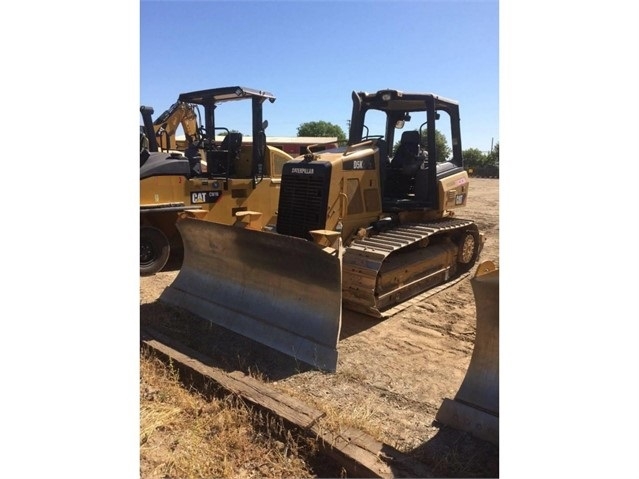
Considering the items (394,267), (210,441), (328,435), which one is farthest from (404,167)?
(210,441)

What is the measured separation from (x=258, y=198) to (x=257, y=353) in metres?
4.62

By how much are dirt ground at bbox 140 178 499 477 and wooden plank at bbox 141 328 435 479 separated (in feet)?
0.65

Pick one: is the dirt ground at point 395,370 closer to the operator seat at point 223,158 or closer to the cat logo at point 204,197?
the cat logo at point 204,197

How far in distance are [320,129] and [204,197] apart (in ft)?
147

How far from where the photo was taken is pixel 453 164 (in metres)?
7.00

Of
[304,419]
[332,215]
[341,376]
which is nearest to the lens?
[304,419]

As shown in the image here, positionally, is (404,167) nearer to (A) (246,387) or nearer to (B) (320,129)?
(A) (246,387)

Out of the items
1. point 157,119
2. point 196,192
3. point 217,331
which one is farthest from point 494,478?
point 157,119

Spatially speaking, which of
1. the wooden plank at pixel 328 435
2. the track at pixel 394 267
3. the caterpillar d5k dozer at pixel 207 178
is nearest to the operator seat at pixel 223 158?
the caterpillar d5k dozer at pixel 207 178

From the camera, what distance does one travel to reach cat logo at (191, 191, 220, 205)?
25.8 feet

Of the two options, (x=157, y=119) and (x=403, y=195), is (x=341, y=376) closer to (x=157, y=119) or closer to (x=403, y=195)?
(x=403, y=195)

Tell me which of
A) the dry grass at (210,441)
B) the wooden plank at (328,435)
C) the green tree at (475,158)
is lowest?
the dry grass at (210,441)

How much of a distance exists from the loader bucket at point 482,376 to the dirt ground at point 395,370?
9cm

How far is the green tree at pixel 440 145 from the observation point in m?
6.30
